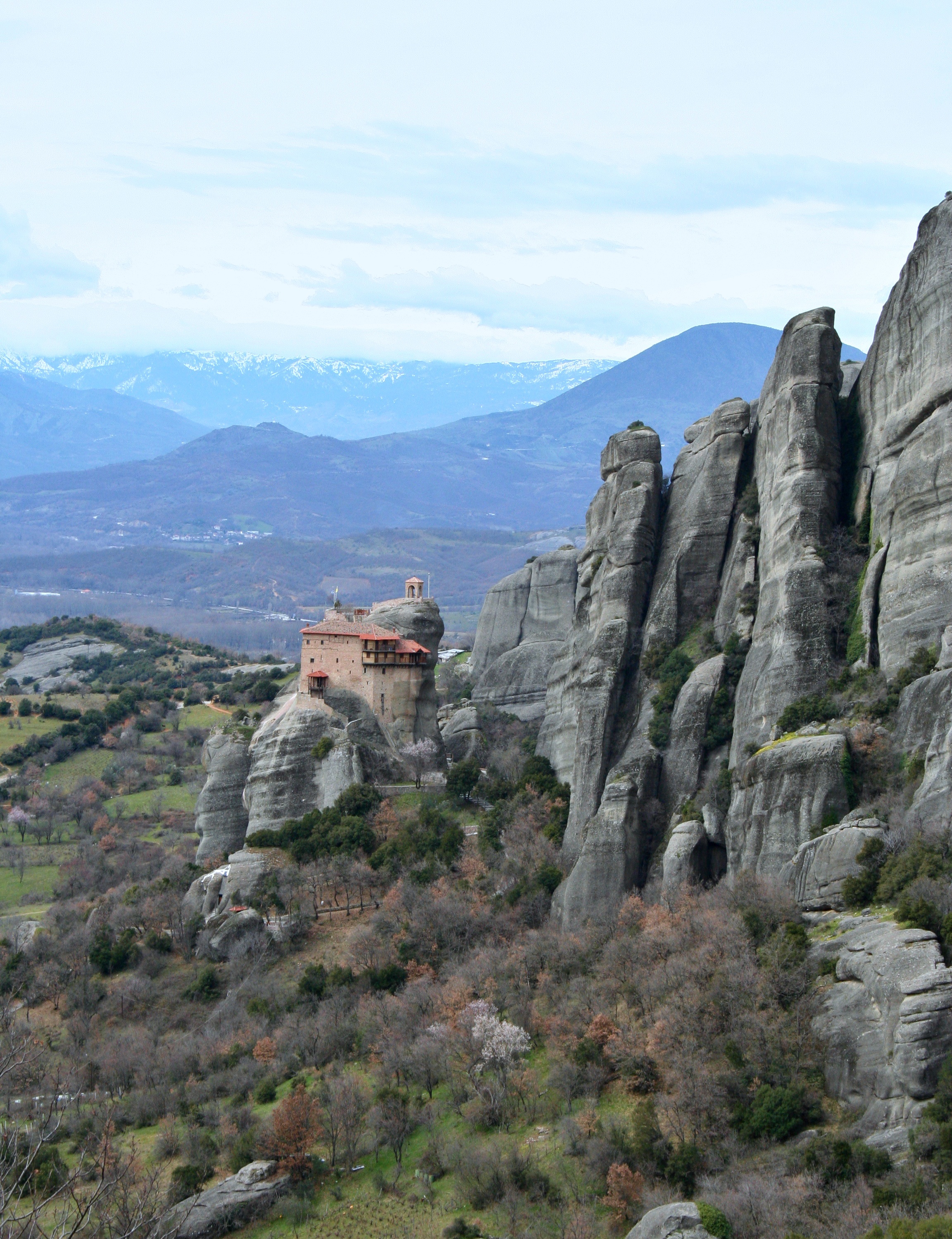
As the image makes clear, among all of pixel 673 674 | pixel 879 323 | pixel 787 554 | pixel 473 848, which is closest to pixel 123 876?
pixel 473 848

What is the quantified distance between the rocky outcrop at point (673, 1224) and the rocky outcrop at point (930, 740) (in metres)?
12.0

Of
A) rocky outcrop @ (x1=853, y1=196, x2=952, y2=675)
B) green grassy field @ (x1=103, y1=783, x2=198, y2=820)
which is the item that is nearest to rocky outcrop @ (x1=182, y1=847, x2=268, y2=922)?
green grassy field @ (x1=103, y1=783, x2=198, y2=820)

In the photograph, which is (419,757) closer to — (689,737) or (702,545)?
(702,545)

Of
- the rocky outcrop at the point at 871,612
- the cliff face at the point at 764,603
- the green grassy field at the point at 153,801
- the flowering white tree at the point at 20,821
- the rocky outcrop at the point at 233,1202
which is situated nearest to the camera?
the rocky outcrop at the point at 233,1202

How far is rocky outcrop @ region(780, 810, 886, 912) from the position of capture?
3675 centimetres

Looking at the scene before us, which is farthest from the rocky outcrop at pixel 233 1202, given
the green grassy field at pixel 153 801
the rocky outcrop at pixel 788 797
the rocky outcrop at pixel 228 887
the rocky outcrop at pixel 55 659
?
the rocky outcrop at pixel 55 659

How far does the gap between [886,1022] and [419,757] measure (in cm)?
3743

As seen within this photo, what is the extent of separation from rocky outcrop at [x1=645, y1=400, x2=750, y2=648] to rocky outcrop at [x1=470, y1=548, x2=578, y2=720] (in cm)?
3370

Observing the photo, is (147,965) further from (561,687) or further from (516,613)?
(516,613)

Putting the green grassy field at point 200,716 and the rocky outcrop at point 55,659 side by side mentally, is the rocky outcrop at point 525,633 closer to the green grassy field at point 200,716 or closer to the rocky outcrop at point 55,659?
the green grassy field at point 200,716

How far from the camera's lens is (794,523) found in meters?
47.3

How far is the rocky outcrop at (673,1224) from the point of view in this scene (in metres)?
28.9

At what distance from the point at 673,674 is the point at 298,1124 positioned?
2232 cm

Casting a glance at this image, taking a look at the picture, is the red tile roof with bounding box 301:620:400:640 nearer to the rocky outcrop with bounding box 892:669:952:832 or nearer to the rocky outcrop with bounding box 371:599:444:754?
the rocky outcrop with bounding box 371:599:444:754
